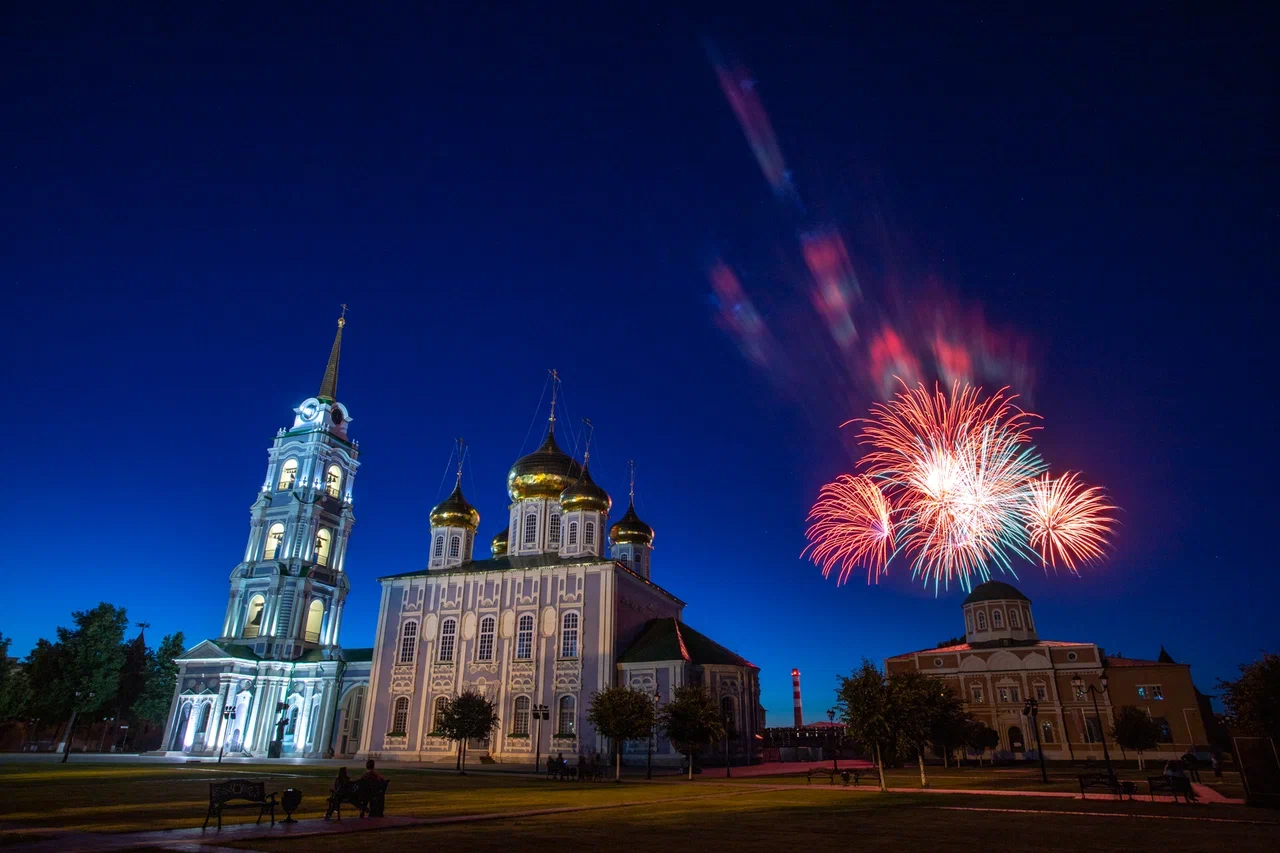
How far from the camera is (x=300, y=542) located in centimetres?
6091

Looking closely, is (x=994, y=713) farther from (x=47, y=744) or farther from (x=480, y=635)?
(x=47, y=744)

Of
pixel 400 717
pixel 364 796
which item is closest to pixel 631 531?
pixel 400 717

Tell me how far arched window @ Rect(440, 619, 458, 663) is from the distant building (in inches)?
1376

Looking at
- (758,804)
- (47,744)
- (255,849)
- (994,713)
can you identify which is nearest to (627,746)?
(758,804)

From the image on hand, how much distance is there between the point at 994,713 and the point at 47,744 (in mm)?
81558

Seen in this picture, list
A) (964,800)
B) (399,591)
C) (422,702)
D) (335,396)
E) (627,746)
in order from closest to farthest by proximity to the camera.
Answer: (964,800)
(627,746)
(422,702)
(399,591)
(335,396)

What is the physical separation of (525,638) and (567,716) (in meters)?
5.61

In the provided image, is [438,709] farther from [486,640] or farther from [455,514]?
[455,514]

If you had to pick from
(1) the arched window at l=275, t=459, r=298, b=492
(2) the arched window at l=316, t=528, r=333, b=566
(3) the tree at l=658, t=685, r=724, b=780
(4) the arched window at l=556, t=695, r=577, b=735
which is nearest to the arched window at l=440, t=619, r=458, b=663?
(4) the arched window at l=556, t=695, r=577, b=735

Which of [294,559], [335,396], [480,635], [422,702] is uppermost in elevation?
[335,396]

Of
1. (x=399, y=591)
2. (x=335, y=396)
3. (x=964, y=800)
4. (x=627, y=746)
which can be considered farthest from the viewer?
(x=335, y=396)

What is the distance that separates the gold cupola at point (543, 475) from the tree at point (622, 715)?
20546 millimetres

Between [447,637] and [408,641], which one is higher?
[447,637]

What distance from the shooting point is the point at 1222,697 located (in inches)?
1449
